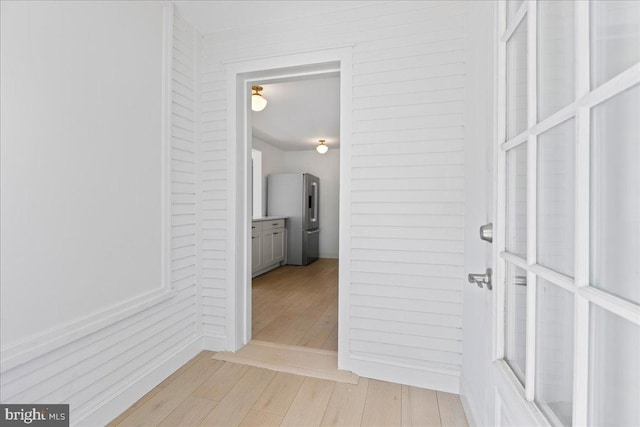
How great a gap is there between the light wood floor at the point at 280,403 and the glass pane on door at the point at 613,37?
173 cm

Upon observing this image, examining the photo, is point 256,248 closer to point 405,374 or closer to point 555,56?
point 405,374

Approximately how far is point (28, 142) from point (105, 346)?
106 centimetres

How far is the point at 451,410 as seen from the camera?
66.0 inches

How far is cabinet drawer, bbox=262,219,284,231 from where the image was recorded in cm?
498

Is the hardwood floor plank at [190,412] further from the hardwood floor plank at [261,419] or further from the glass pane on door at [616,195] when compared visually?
the glass pane on door at [616,195]

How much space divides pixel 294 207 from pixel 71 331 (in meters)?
4.59

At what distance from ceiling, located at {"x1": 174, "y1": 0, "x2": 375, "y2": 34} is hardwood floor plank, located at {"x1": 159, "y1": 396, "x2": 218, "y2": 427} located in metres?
2.55

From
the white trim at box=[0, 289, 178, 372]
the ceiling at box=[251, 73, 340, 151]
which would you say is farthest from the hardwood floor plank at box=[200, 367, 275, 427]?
the ceiling at box=[251, 73, 340, 151]

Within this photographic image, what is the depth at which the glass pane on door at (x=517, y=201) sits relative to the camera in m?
0.79

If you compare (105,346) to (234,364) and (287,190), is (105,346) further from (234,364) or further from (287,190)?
(287,190)

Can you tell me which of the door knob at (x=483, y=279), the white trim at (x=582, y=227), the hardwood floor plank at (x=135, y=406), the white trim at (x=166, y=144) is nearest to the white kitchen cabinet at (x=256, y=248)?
the white trim at (x=166, y=144)

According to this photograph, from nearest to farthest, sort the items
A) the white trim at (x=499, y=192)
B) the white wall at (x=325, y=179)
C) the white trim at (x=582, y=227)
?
the white trim at (x=582, y=227), the white trim at (x=499, y=192), the white wall at (x=325, y=179)

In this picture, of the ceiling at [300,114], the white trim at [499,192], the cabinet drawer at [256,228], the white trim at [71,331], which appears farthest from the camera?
the cabinet drawer at [256,228]

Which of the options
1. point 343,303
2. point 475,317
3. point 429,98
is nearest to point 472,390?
point 475,317
